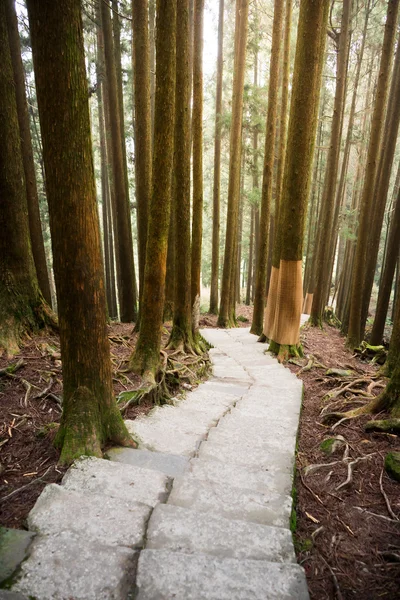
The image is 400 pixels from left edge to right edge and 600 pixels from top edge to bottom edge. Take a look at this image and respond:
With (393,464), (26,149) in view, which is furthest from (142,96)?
(393,464)

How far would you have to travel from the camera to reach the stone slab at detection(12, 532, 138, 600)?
1.67 metres

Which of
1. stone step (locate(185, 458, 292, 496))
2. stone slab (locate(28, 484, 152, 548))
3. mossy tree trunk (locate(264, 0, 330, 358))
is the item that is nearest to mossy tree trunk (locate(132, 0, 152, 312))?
mossy tree trunk (locate(264, 0, 330, 358))

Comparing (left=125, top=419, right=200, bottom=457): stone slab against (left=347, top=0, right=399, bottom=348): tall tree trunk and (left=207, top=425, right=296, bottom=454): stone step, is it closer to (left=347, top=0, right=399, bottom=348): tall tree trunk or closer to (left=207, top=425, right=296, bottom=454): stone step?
(left=207, top=425, right=296, bottom=454): stone step

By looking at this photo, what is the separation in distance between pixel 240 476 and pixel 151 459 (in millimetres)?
796

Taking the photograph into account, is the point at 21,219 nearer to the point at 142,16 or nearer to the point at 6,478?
the point at 6,478

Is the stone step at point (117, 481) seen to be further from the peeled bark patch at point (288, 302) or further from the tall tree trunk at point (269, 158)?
the tall tree trunk at point (269, 158)

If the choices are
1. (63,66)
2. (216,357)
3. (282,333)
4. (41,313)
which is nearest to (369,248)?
(282,333)

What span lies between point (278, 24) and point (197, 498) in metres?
11.5

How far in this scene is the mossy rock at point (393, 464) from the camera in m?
2.80

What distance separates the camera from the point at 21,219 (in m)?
5.48

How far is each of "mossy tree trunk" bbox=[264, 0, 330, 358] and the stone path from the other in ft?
13.0

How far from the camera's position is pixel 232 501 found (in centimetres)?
257

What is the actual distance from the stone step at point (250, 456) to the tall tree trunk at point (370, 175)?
6.89m

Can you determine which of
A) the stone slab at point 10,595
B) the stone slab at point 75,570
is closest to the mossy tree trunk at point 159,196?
the stone slab at point 75,570
